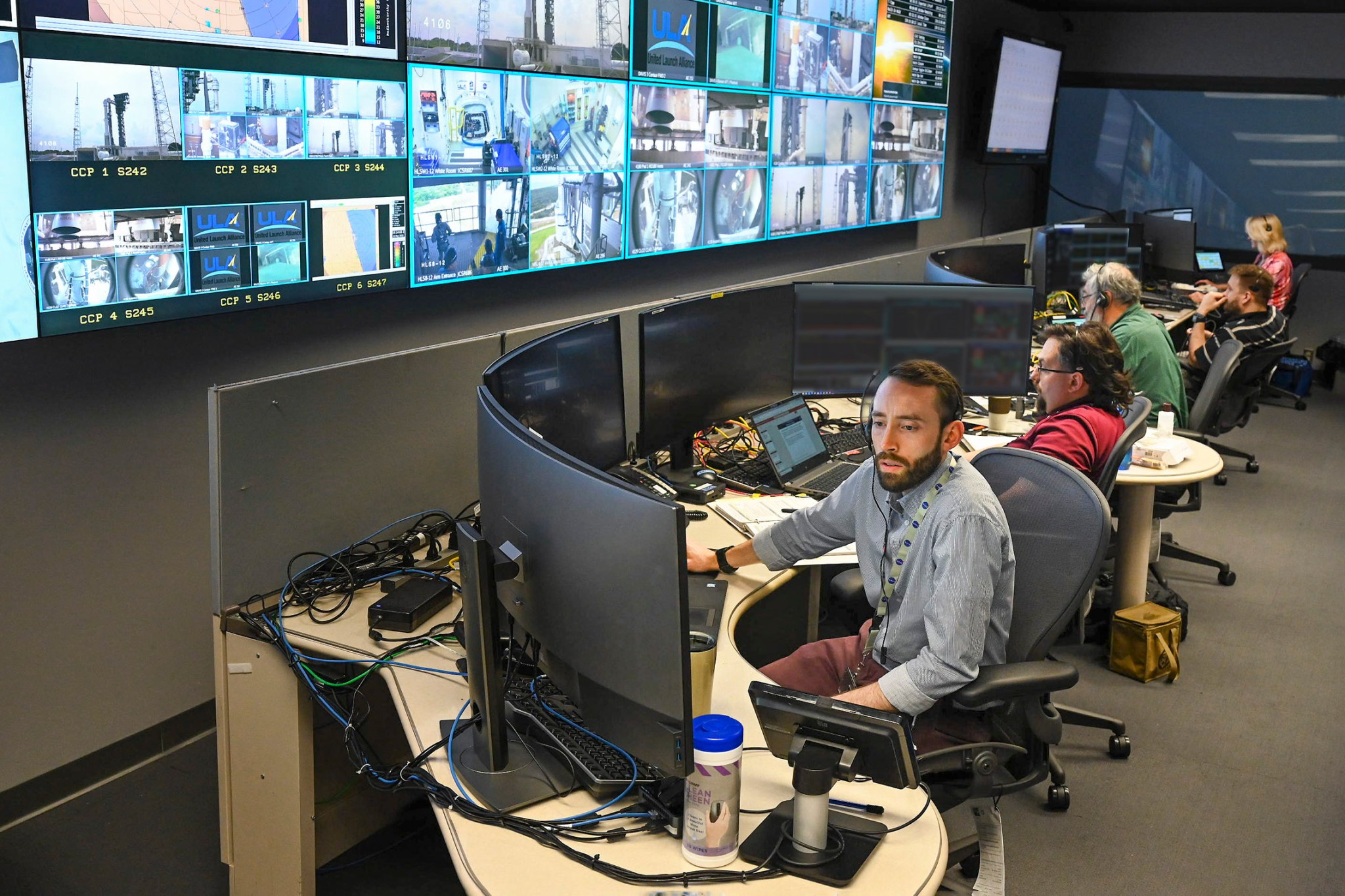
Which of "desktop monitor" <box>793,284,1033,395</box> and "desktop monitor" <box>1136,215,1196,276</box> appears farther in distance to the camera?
"desktop monitor" <box>1136,215,1196,276</box>

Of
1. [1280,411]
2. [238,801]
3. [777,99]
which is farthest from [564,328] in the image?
[1280,411]

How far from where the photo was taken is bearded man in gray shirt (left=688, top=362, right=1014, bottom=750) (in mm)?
1942

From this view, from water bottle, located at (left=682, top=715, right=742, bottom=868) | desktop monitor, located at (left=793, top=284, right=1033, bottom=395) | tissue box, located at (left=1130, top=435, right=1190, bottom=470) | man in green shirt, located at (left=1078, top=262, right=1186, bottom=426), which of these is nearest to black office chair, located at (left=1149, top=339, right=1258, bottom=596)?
man in green shirt, located at (left=1078, top=262, right=1186, bottom=426)

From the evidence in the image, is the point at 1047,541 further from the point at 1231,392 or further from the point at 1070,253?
the point at 1070,253

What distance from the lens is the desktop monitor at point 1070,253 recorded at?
19.3 feet

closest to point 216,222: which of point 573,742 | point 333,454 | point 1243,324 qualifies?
point 333,454

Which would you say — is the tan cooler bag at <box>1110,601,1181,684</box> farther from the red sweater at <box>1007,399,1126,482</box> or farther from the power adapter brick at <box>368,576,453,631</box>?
the power adapter brick at <box>368,576,453,631</box>

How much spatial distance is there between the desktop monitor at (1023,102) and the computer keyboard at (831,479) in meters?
4.71

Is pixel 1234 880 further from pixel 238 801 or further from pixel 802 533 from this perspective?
pixel 238 801

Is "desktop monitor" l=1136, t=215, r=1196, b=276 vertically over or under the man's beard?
over

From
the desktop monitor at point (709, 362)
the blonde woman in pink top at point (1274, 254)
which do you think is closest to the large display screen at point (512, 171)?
the desktop monitor at point (709, 362)

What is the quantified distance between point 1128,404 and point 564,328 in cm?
154

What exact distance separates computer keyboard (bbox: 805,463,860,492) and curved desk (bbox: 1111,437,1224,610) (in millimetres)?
949

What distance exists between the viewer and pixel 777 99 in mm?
4766
